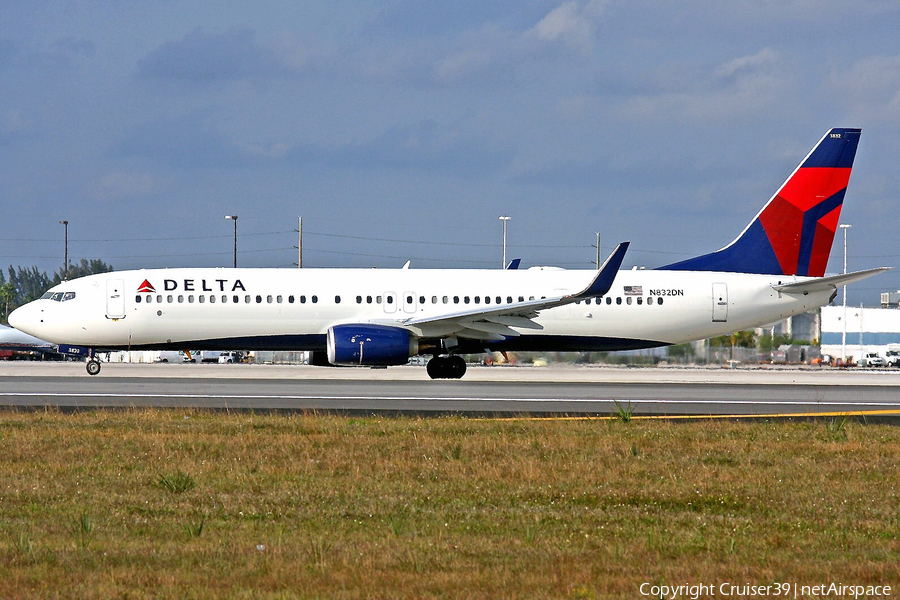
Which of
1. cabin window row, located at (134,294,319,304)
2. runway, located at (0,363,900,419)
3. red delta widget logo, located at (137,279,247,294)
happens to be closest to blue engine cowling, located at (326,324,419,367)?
runway, located at (0,363,900,419)

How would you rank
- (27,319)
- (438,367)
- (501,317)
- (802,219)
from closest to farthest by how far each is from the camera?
1. (501,317)
2. (27,319)
3. (438,367)
4. (802,219)

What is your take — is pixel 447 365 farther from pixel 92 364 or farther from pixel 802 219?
pixel 802 219

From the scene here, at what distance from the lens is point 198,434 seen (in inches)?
609

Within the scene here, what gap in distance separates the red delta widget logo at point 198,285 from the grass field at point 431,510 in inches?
607

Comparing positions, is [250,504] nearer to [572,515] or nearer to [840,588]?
[572,515]

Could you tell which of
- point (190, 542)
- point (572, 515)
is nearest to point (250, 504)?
point (190, 542)

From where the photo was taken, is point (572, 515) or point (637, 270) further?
point (637, 270)

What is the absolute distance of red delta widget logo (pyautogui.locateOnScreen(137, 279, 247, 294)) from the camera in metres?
31.9

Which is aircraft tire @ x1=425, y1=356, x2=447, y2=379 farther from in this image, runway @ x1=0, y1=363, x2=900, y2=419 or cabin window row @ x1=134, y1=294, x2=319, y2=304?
cabin window row @ x1=134, y1=294, x2=319, y2=304

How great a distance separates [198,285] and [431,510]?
78.0 feet

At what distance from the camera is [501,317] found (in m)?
31.4

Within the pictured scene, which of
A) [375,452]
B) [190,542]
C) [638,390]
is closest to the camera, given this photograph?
[190,542]

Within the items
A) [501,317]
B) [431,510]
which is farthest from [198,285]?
[431,510]

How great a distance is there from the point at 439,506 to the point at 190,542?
271cm
